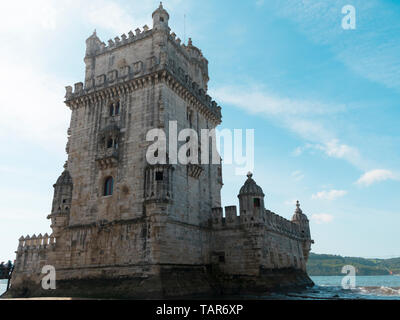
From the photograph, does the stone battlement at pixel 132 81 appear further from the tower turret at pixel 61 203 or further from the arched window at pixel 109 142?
the tower turret at pixel 61 203

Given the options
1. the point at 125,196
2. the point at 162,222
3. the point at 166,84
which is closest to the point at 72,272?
the point at 125,196

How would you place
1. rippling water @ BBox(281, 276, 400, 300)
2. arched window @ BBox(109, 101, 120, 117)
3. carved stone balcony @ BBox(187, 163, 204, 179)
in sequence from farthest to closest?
arched window @ BBox(109, 101, 120, 117), carved stone balcony @ BBox(187, 163, 204, 179), rippling water @ BBox(281, 276, 400, 300)

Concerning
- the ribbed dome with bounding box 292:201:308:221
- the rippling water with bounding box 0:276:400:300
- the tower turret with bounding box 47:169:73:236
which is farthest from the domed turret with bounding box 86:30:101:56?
the ribbed dome with bounding box 292:201:308:221

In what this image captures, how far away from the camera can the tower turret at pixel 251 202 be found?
28672 millimetres

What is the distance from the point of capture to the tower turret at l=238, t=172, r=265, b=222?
2867cm

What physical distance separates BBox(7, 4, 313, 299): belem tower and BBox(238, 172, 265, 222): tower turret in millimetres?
87

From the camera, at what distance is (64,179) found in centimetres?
2927

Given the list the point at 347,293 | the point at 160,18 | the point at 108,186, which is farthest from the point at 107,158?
the point at 347,293

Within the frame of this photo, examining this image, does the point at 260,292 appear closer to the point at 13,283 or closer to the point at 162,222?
the point at 162,222

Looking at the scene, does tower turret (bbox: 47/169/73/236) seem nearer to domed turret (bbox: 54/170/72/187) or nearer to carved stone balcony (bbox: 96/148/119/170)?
domed turret (bbox: 54/170/72/187)

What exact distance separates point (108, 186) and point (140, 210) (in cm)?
446

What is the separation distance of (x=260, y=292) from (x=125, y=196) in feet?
43.0

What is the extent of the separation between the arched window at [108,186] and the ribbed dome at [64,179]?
3.90m
